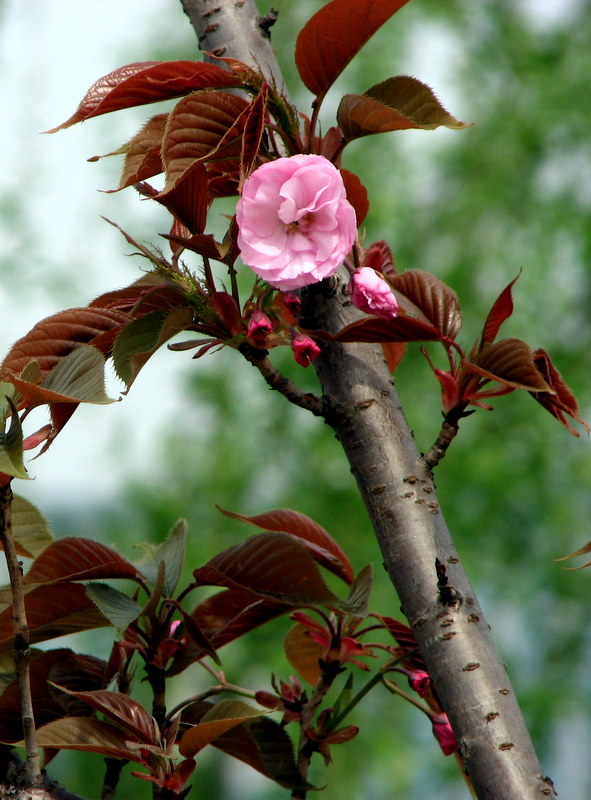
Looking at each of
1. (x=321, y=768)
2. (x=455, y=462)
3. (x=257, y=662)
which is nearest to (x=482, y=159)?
(x=455, y=462)

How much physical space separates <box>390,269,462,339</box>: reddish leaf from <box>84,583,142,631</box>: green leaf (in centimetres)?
28

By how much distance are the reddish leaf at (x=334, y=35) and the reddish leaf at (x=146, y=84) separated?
69 mm

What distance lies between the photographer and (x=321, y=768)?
4.12 meters

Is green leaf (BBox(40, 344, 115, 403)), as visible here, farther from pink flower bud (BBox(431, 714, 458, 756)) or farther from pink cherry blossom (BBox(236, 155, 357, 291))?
pink flower bud (BBox(431, 714, 458, 756))

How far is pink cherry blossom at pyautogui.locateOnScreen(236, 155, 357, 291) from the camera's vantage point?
0.55m

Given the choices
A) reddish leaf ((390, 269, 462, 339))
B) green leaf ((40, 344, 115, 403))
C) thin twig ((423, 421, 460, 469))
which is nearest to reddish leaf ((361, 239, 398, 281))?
reddish leaf ((390, 269, 462, 339))

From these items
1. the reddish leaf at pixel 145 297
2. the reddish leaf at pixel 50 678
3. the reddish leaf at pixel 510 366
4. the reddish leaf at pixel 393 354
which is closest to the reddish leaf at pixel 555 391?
the reddish leaf at pixel 510 366

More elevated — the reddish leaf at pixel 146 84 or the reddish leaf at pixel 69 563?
the reddish leaf at pixel 146 84

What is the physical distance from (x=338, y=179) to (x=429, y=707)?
0.40 metres

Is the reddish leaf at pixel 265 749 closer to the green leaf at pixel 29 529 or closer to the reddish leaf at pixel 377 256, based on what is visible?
the green leaf at pixel 29 529

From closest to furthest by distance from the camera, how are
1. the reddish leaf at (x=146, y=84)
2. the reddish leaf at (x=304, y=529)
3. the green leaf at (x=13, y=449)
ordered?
the green leaf at (x=13, y=449) → the reddish leaf at (x=146, y=84) → the reddish leaf at (x=304, y=529)

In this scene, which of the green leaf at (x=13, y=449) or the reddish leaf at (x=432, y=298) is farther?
the reddish leaf at (x=432, y=298)

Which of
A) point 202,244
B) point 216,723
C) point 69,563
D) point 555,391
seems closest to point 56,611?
point 69,563

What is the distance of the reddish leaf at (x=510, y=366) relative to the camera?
0.54m
